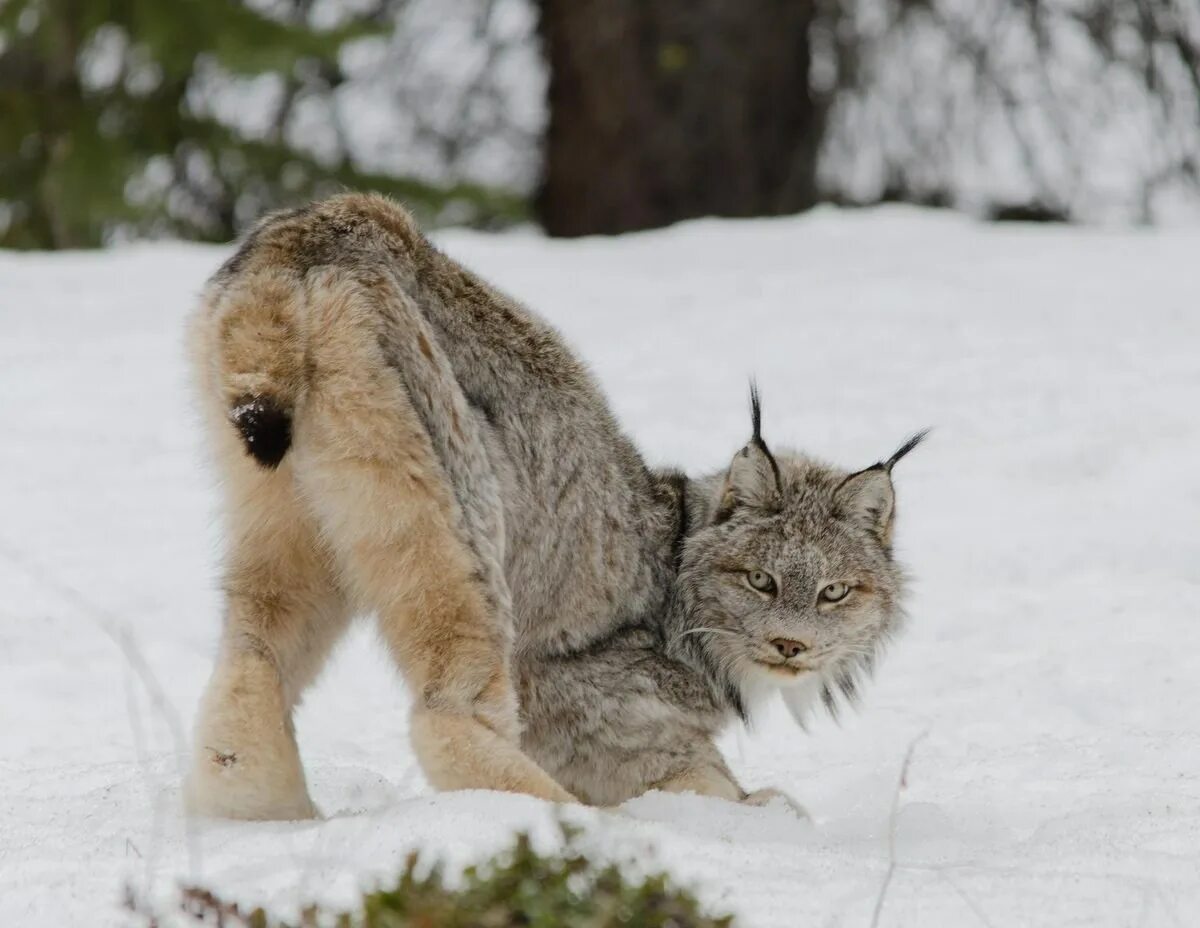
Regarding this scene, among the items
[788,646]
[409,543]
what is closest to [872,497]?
[788,646]

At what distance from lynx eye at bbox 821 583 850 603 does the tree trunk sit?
6.37m

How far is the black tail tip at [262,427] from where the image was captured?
3586 millimetres

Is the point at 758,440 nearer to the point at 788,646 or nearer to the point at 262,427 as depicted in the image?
the point at 788,646

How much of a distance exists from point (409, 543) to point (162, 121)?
7.80m

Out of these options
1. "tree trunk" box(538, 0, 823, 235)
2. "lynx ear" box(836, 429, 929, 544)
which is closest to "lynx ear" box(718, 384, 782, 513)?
"lynx ear" box(836, 429, 929, 544)

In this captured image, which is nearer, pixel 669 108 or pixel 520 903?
pixel 520 903

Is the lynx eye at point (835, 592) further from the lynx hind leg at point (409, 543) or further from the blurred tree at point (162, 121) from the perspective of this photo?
the blurred tree at point (162, 121)

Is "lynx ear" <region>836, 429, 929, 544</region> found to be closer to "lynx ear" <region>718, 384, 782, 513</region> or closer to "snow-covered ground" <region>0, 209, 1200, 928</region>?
"lynx ear" <region>718, 384, 782, 513</region>

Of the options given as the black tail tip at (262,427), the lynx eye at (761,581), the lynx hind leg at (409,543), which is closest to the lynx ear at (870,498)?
the lynx eye at (761,581)

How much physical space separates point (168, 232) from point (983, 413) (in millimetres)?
6965

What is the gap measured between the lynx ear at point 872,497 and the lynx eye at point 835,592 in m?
0.23

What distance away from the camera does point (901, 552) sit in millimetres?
6078

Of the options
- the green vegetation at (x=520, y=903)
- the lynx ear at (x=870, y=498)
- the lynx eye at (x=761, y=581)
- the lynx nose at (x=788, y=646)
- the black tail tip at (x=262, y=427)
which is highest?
the black tail tip at (x=262, y=427)

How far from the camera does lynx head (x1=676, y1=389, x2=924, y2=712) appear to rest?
180 inches
